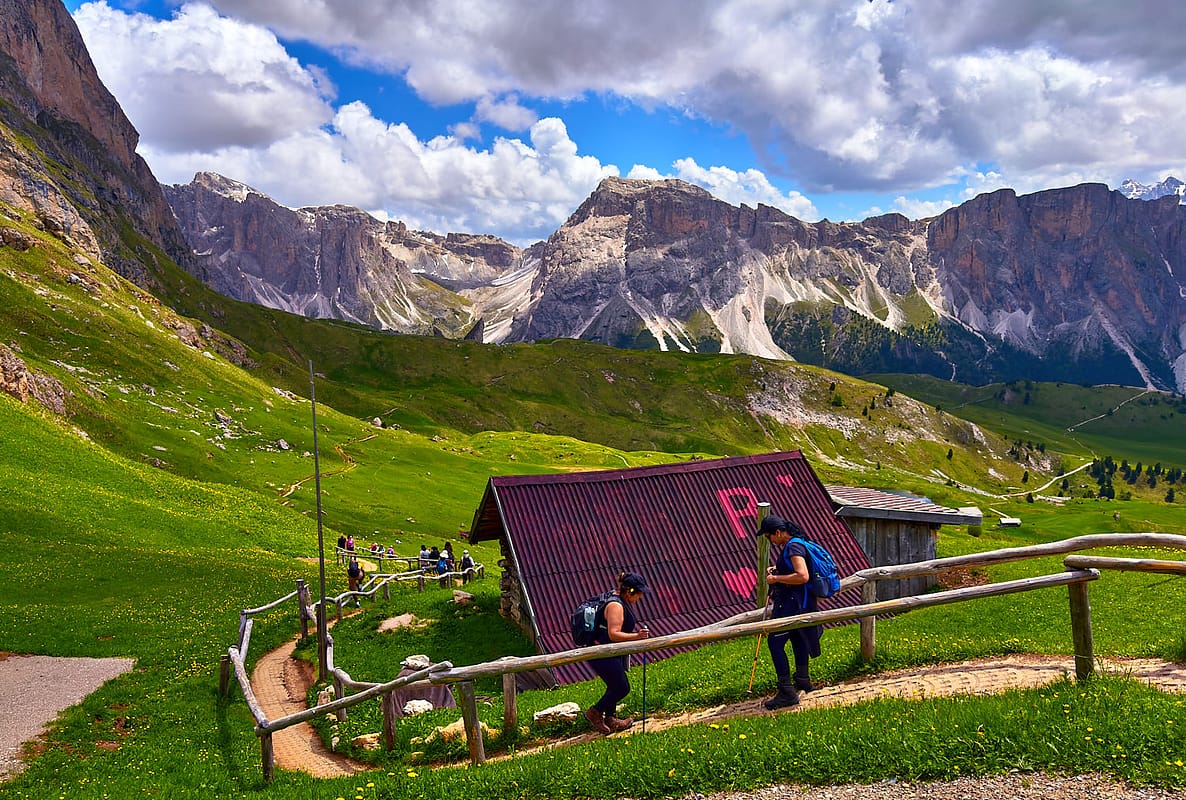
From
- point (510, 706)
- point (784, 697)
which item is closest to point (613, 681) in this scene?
point (510, 706)

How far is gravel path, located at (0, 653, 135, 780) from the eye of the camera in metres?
18.3

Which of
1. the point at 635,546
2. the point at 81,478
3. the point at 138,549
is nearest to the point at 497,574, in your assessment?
the point at 138,549

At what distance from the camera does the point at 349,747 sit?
57.5 feet

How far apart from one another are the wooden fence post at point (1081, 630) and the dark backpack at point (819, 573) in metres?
3.77

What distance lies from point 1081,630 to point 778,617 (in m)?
4.88

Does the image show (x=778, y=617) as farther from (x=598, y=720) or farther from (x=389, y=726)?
(x=389, y=726)

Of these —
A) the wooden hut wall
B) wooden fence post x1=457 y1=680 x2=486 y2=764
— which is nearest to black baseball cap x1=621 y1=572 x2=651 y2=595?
wooden fence post x1=457 y1=680 x2=486 y2=764

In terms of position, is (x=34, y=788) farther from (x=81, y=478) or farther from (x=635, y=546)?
(x=81, y=478)

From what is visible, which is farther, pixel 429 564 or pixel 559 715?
pixel 429 564

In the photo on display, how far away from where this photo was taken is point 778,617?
536 inches

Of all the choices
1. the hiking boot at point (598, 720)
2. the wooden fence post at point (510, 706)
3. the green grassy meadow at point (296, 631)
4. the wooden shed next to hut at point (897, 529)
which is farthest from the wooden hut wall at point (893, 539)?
the wooden fence post at point (510, 706)

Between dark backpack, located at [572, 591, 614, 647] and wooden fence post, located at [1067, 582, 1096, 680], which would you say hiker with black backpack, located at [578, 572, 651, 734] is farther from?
wooden fence post, located at [1067, 582, 1096, 680]

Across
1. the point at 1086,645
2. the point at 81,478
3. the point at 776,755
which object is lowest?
the point at 776,755

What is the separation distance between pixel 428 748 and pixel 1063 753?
38.6ft
